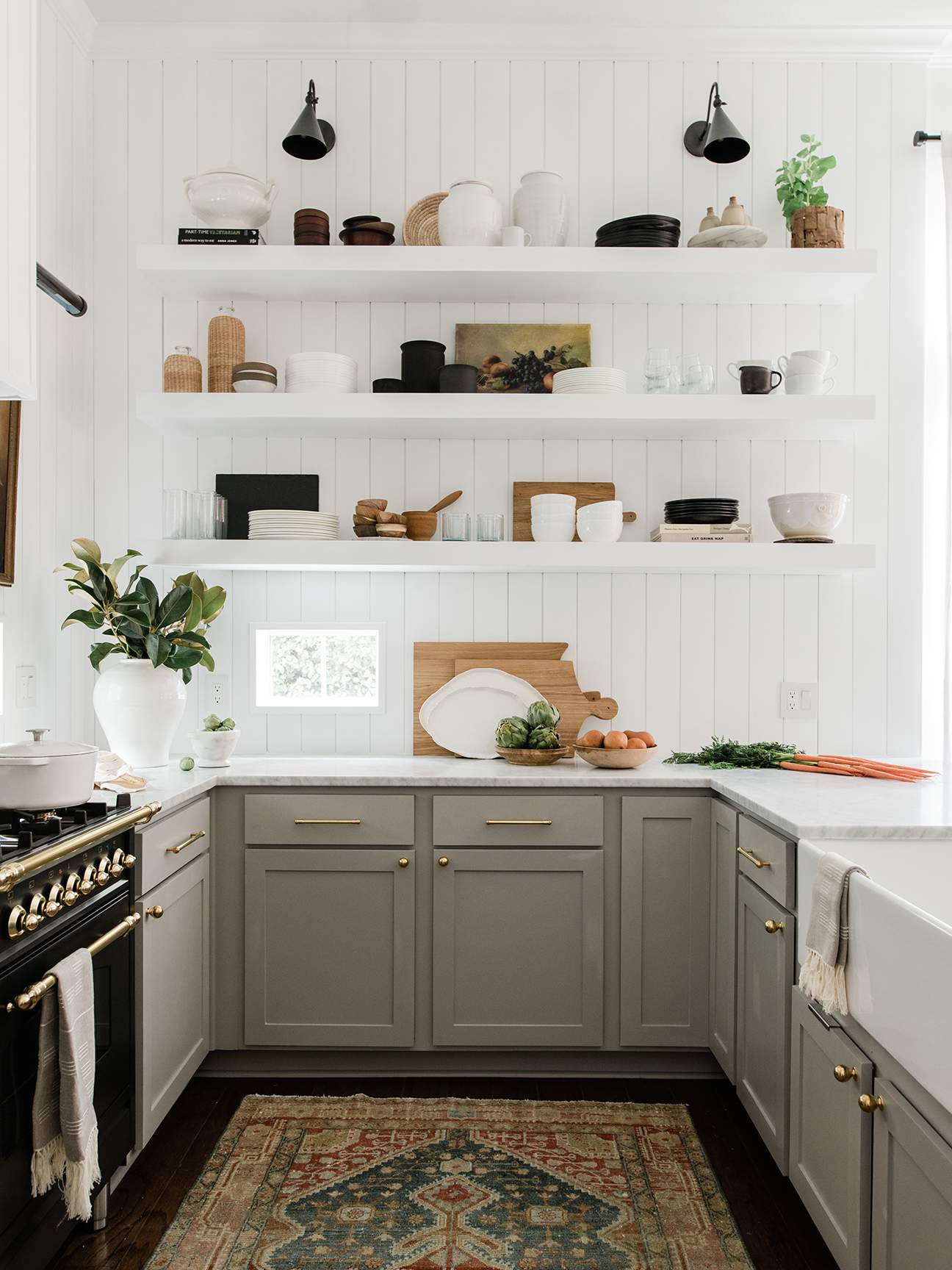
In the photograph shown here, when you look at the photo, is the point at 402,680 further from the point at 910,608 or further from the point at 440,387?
the point at 910,608

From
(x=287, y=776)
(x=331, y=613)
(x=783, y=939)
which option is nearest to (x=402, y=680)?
(x=331, y=613)

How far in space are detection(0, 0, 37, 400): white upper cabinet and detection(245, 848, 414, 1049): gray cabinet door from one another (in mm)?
1503

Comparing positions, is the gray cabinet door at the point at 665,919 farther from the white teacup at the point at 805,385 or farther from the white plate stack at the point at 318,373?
the white plate stack at the point at 318,373

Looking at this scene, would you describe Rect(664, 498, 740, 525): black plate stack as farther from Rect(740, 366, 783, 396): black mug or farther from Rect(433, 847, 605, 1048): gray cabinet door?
Rect(433, 847, 605, 1048): gray cabinet door

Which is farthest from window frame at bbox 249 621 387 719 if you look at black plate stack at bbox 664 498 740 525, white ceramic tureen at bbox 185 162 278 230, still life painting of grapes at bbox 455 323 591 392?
white ceramic tureen at bbox 185 162 278 230

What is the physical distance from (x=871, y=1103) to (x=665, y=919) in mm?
1023

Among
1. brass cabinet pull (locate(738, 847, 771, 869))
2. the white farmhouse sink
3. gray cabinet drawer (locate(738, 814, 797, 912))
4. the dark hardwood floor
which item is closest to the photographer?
the white farmhouse sink

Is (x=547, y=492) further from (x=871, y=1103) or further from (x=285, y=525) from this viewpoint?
(x=871, y=1103)

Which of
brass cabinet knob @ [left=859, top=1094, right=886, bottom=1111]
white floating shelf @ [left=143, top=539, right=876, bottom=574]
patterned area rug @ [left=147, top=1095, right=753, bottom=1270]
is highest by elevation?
white floating shelf @ [left=143, top=539, right=876, bottom=574]

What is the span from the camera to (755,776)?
2492mm

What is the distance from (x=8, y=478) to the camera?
7.54 feet

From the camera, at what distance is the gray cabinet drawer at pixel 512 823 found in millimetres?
2451

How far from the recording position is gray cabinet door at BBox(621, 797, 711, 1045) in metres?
2.46

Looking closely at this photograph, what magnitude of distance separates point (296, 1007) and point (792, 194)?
2.97 m
